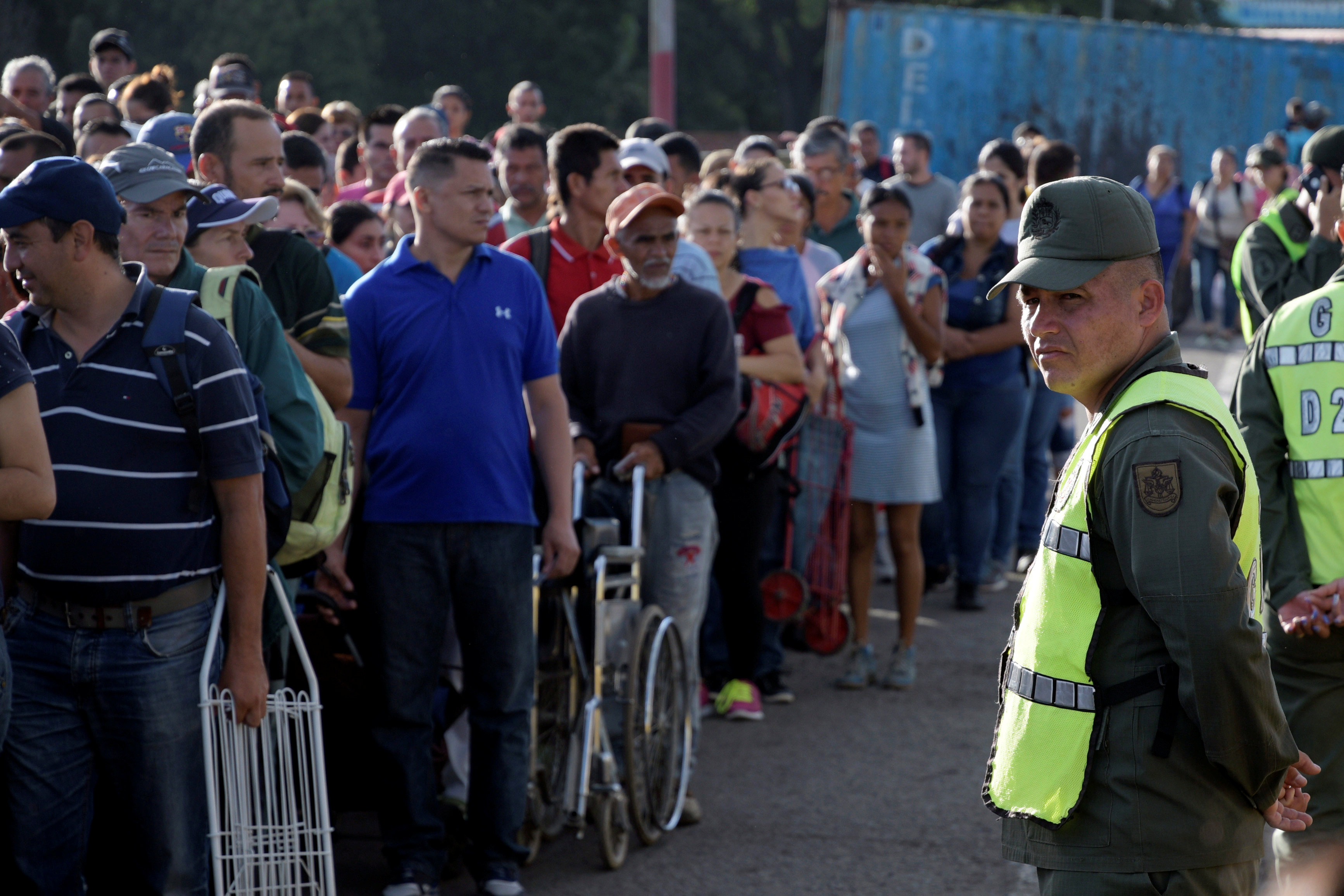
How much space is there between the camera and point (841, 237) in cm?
1034

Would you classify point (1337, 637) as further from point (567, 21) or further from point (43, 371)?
point (567, 21)

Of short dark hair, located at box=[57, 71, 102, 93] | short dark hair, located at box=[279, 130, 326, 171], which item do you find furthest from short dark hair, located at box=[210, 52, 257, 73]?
short dark hair, located at box=[279, 130, 326, 171]

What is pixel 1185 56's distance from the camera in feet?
82.4

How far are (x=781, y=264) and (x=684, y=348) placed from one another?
76.8 inches

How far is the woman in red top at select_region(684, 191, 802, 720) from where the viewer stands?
7.07m

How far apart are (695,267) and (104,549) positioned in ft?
11.5

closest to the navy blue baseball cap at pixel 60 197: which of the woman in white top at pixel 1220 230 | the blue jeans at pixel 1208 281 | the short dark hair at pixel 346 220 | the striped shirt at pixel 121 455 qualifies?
the striped shirt at pixel 121 455

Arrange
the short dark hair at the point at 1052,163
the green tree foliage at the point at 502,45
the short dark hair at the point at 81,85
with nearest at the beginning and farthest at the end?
the short dark hair at the point at 1052,163 → the short dark hair at the point at 81,85 → the green tree foliage at the point at 502,45

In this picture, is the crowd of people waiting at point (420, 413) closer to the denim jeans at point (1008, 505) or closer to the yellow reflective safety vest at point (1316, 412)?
the denim jeans at point (1008, 505)

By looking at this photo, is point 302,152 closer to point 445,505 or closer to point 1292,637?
point 445,505

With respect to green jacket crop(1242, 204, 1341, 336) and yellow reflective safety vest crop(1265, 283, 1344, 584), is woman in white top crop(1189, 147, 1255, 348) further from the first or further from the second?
yellow reflective safety vest crop(1265, 283, 1344, 584)

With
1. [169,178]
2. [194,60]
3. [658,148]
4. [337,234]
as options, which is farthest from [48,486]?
[194,60]

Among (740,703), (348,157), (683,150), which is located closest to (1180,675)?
(740,703)

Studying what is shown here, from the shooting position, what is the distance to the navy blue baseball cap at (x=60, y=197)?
3607 millimetres
